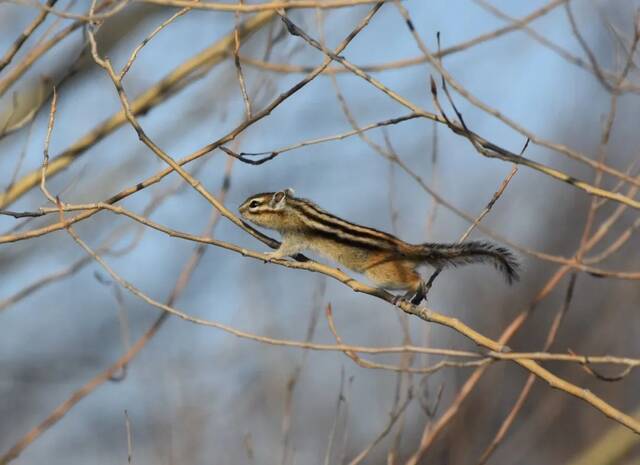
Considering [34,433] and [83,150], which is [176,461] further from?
[83,150]

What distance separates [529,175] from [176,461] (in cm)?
1021

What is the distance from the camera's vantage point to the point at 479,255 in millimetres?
3832

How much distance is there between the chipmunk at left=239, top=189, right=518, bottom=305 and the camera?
3.84 metres

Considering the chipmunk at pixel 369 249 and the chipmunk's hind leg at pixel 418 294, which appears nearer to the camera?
the chipmunk at pixel 369 249

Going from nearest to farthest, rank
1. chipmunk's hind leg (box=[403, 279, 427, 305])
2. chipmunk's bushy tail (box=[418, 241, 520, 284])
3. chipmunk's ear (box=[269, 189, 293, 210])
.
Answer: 1. chipmunk's bushy tail (box=[418, 241, 520, 284])
2. chipmunk's hind leg (box=[403, 279, 427, 305])
3. chipmunk's ear (box=[269, 189, 293, 210])

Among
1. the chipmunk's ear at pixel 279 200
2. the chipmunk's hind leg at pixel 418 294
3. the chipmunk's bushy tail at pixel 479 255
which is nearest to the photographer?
the chipmunk's bushy tail at pixel 479 255

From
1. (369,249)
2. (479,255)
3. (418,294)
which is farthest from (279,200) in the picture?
(479,255)

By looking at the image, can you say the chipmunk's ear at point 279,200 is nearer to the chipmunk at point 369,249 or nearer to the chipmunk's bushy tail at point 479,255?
the chipmunk at point 369,249

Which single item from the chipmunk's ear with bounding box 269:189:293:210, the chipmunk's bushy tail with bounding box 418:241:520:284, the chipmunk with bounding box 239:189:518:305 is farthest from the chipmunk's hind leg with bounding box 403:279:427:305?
the chipmunk's ear with bounding box 269:189:293:210

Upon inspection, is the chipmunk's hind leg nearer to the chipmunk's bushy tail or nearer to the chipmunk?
the chipmunk

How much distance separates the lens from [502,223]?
10.8 meters

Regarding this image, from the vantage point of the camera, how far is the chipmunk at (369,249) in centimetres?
384

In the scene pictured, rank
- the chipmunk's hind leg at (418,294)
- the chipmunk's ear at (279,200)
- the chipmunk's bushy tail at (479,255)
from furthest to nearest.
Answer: the chipmunk's ear at (279,200) → the chipmunk's hind leg at (418,294) → the chipmunk's bushy tail at (479,255)

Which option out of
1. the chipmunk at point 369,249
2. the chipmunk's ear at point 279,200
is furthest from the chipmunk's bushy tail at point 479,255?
the chipmunk's ear at point 279,200
